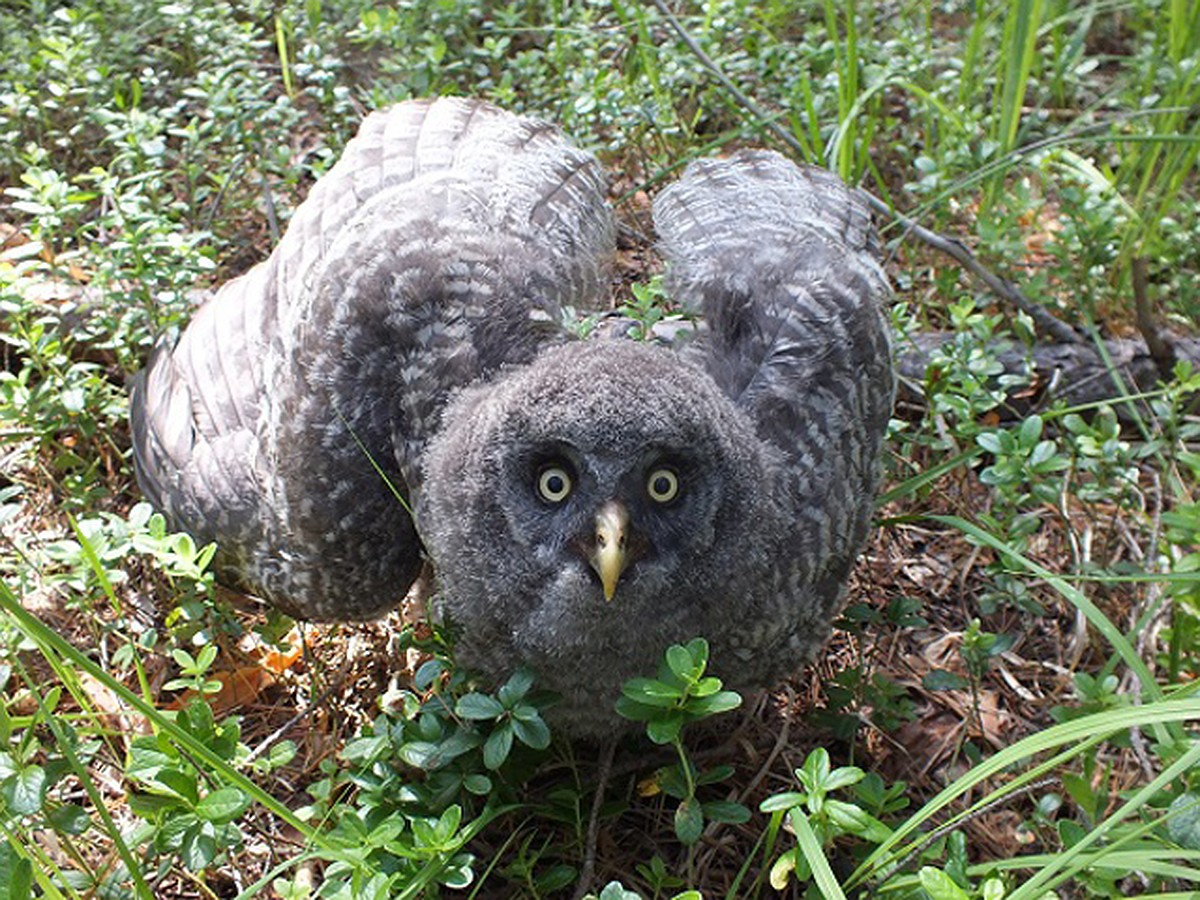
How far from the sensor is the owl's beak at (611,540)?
2572 mm

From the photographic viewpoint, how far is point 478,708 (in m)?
2.71

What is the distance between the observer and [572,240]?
382 cm

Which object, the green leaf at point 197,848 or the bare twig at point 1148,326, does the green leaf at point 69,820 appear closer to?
the green leaf at point 197,848

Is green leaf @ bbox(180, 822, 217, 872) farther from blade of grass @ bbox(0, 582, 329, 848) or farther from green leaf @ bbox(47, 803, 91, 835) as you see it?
green leaf @ bbox(47, 803, 91, 835)

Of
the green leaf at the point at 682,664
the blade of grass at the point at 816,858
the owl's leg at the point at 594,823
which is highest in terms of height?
the green leaf at the point at 682,664

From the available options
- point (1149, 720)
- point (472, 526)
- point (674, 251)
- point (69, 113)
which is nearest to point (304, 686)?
point (472, 526)

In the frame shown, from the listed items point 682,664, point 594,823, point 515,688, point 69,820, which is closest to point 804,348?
point 682,664

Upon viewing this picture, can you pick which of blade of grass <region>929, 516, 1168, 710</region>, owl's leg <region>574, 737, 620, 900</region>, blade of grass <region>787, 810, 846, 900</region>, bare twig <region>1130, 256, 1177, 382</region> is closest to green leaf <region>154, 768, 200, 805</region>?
owl's leg <region>574, 737, 620, 900</region>

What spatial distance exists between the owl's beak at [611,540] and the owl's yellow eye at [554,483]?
0.38 feet

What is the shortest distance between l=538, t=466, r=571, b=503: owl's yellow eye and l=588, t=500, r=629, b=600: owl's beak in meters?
0.12

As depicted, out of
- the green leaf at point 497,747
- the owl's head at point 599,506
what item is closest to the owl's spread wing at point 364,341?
the owl's head at point 599,506

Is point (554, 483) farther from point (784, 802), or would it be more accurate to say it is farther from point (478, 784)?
point (784, 802)

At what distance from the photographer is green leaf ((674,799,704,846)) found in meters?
2.78

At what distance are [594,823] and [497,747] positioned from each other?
1.48ft
